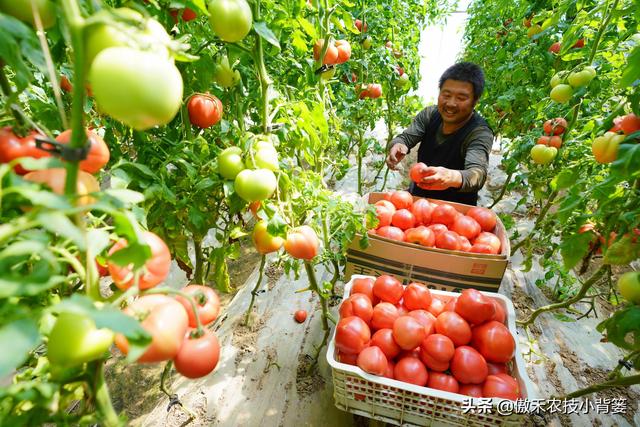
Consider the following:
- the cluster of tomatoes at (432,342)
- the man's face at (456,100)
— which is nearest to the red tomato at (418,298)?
the cluster of tomatoes at (432,342)

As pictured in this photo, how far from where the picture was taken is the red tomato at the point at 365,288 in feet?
5.03

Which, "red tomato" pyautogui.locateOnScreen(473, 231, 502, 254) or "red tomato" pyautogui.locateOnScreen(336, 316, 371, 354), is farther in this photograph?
"red tomato" pyautogui.locateOnScreen(473, 231, 502, 254)

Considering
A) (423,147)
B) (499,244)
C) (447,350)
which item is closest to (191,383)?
(447,350)

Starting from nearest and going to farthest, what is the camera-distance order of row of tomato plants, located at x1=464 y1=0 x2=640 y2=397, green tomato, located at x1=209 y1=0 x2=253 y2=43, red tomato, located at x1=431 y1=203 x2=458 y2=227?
green tomato, located at x1=209 y1=0 x2=253 y2=43, row of tomato plants, located at x1=464 y1=0 x2=640 y2=397, red tomato, located at x1=431 y1=203 x2=458 y2=227

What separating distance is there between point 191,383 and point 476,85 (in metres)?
2.20

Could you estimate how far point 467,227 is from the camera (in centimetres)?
177

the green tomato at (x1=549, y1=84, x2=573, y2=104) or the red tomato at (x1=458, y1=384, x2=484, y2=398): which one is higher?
the green tomato at (x1=549, y1=84, x2=573, y2=104)

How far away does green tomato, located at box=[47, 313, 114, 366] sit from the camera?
430 millimetres

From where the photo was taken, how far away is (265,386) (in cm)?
167

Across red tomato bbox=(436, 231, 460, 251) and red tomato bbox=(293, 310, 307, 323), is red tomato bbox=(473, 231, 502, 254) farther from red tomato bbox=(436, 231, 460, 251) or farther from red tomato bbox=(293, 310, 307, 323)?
red tomato bbox=(293, 310, 307, 323)

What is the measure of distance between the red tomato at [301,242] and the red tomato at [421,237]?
2.29 ft

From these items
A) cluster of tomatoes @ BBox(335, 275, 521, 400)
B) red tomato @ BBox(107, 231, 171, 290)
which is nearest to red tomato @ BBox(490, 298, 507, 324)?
cluster of tomatoes @ BBox(335, 275, 521, 400)

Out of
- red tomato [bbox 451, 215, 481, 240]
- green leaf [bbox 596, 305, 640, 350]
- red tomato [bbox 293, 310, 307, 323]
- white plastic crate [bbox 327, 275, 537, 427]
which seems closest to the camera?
green leaf [bbox 596, 305, 640, 350]

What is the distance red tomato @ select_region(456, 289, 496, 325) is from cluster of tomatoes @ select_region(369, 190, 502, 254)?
332 mm
